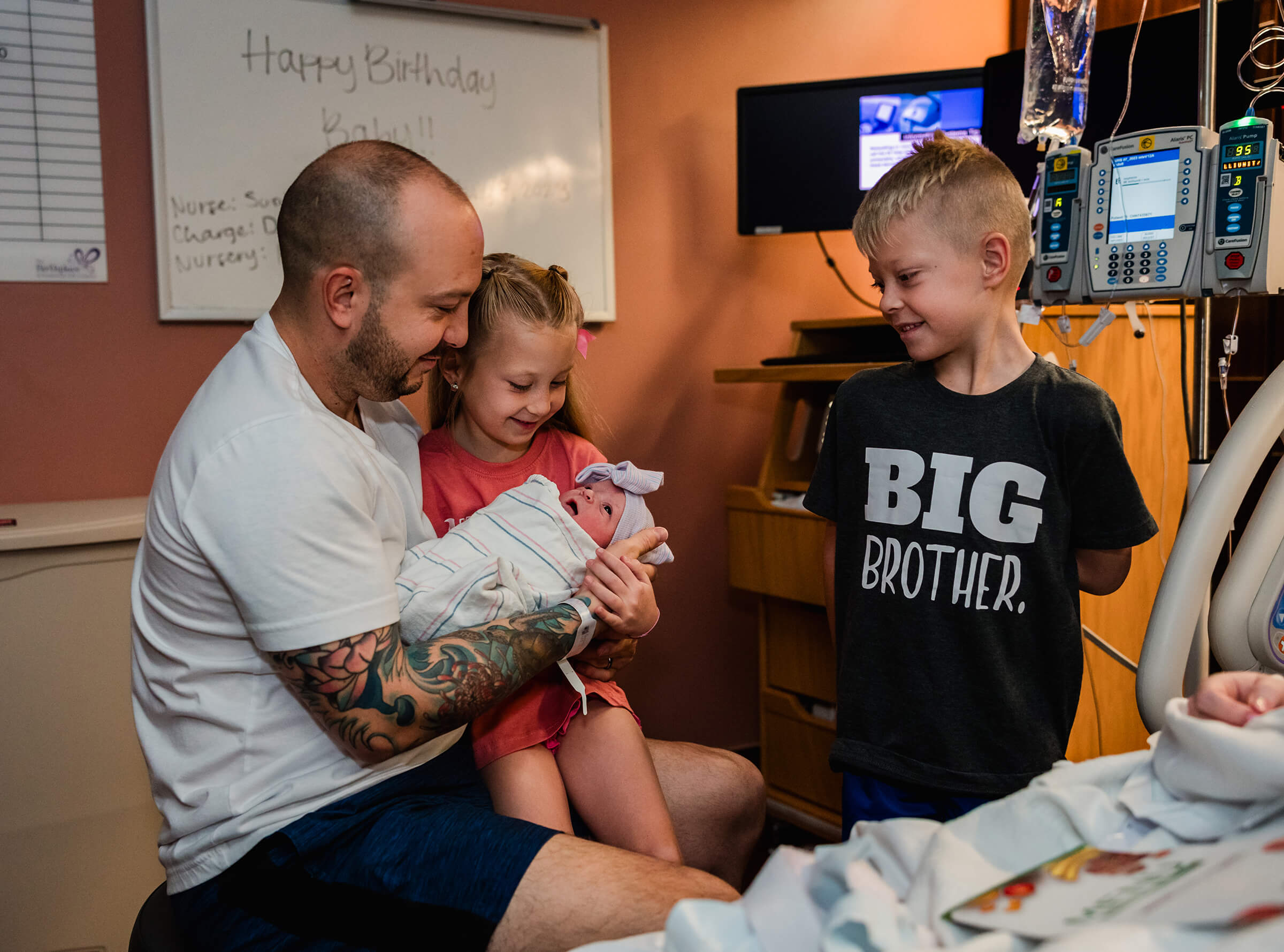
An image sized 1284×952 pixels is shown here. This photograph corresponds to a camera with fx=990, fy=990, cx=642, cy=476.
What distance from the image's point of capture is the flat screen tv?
7.96 feet

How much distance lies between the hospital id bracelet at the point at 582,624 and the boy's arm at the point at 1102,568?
0.68 meters

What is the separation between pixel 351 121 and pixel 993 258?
1534 mm

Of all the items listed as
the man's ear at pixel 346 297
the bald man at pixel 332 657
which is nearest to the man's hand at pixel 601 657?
the bald man at pixel 332 657

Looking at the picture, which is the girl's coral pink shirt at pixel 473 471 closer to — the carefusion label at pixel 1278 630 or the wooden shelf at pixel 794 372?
the wooden shelf at pixel 794 372

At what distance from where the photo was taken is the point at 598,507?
144 cm

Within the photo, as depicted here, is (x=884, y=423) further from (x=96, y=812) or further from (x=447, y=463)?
(x=96, y=812)

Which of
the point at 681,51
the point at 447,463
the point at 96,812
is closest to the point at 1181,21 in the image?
the point at 681,51

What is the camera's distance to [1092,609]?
6.47ft

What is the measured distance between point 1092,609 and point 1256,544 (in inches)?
33.8

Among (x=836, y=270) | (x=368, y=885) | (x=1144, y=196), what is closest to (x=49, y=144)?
(x=368, y=885)

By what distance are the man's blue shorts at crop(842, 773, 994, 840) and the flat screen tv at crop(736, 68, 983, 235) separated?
Answer: 151cm

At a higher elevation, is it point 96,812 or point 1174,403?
point 1174,403

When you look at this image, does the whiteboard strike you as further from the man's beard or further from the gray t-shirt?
the gray t-shirt

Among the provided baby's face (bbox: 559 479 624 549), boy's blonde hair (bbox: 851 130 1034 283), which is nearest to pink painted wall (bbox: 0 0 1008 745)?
baby's face (bbox: 559 479 624 549)
